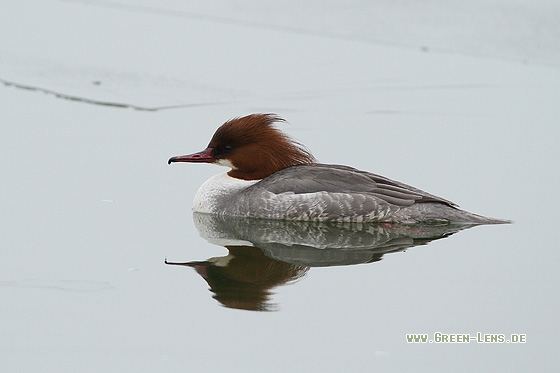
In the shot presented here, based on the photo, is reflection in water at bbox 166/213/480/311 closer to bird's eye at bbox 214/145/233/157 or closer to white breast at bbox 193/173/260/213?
white breast at bbox 193/173/260/213

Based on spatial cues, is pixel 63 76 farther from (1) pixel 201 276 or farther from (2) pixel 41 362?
(2) pixel 41 362

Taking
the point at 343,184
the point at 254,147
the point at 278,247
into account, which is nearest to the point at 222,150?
the point at 254,147

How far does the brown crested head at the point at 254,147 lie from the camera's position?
851 cm

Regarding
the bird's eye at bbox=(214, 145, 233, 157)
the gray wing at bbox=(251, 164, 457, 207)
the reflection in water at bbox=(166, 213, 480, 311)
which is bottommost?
the reflection in water at bbox=(166, 213, 480, 311)

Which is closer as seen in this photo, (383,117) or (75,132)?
(75,132)

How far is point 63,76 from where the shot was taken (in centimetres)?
1235

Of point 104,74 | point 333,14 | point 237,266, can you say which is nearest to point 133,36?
point 104,74

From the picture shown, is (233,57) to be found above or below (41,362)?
above

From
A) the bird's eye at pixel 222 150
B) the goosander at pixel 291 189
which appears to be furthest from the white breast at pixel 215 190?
the bird's eye at pixel 222 150

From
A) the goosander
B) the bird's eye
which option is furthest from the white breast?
the bird's eye

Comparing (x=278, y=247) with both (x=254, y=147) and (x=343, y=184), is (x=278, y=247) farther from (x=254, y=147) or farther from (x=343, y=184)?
(x=254, y=147)

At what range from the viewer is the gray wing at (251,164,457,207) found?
8133mm

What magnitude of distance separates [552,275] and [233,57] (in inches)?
297

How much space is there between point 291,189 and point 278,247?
101 cm
